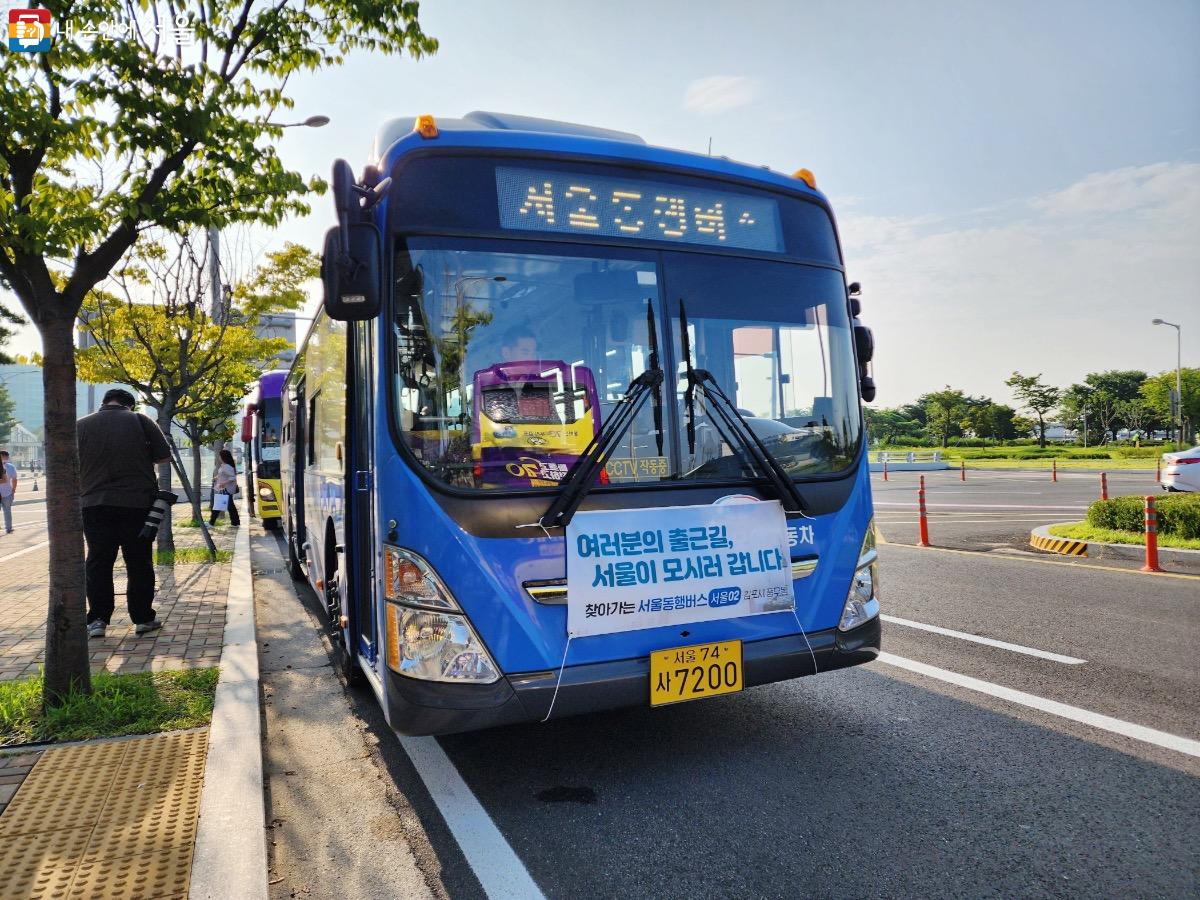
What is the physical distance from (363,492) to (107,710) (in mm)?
1844

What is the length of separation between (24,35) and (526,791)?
4959 mm

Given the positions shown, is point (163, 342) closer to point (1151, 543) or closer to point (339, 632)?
point (339, 632)

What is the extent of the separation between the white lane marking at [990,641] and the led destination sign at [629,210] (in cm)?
351

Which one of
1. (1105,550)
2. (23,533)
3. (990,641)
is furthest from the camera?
(23,533)

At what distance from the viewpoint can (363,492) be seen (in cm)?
418

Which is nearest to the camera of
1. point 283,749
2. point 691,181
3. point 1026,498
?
point 691,181

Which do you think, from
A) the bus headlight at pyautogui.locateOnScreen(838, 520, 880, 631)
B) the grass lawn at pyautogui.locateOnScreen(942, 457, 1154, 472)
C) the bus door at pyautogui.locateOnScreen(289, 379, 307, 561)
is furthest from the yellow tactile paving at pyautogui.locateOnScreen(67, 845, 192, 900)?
the grass lawn at pyautogui.locateOnScreen(942, 457, 1154, 472)

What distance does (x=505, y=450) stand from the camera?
3391 mm

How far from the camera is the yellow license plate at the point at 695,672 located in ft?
11.3

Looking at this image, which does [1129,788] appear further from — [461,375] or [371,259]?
[371,259]

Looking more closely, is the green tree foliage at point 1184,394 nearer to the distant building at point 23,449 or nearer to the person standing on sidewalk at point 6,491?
the person standing on sidewalk at point 6,491

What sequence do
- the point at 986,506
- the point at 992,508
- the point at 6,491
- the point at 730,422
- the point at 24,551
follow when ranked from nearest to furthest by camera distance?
the point at 730,422 → the point at 24,551 → the point at 6,491 → the point at 992,508 → the point at 986,506

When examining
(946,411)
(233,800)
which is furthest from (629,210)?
(946,411)

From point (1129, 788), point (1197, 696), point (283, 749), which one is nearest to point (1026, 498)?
point (1197, 696)
